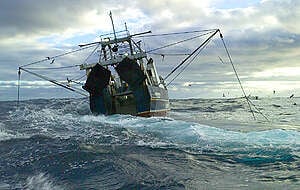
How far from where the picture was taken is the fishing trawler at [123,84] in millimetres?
25906

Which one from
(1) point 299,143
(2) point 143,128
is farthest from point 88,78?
(1) point 299,143

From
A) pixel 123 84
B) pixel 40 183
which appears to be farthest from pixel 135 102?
pixel 40 183

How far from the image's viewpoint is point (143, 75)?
25.8 meters

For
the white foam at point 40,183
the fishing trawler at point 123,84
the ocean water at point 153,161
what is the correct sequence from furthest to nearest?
the fishing trawler at point 123,84, the ocean water at point 153,161, the white foam at point 40,183

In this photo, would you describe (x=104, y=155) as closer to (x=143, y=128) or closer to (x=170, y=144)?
(x=170, y=144)

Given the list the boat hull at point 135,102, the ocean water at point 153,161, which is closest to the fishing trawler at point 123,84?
the boat hull at point 135,102

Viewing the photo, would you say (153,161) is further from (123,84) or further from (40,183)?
(123,84)

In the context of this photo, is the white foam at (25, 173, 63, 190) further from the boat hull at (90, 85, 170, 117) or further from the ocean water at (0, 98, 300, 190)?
the boat hull at (90, 85, 170, 117)

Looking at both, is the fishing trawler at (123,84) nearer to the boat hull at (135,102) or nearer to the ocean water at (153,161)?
the boat hull at (135,102)

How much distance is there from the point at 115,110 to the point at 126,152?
57.6 feet

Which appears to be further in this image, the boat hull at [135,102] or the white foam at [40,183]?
the boat hull at [135,102]

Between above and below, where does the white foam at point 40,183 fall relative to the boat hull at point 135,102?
below

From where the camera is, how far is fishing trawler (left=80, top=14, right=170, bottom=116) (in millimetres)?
25906

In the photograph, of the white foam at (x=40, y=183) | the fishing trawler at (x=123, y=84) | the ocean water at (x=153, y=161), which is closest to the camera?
the white foam at (x=40, y=183)
